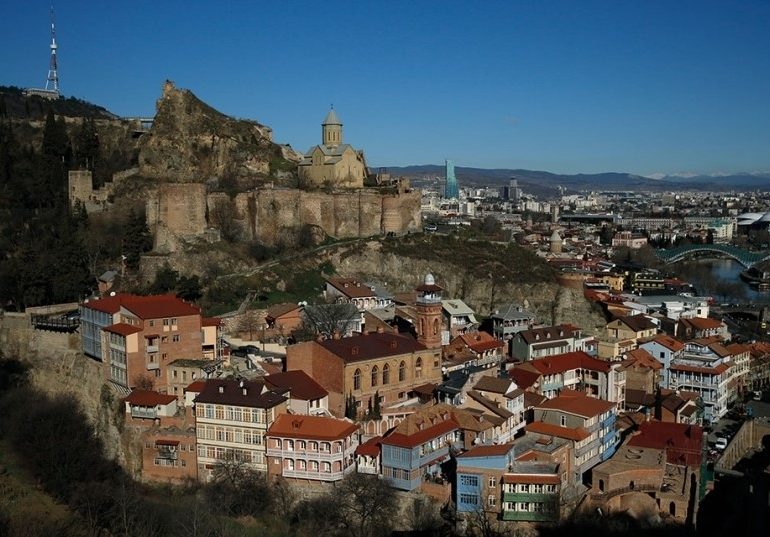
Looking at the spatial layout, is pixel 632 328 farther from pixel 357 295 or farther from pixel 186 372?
pixel 186 372

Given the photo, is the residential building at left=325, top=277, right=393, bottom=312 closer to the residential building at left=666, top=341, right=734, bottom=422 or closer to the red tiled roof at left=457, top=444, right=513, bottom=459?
the residential building at left=666, top=341, right=734, bottom=422

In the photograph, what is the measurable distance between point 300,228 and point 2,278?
597 inches

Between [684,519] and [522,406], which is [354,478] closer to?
[522,406]

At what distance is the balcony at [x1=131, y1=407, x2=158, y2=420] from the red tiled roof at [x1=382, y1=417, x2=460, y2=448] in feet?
26.3

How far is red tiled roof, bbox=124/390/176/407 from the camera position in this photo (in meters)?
27.4

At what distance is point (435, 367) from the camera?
105ft

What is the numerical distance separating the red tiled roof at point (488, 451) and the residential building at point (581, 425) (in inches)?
110

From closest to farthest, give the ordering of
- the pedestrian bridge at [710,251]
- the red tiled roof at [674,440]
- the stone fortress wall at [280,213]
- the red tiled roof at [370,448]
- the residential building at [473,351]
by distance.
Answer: the red tiled roof at [370,448] → the red tiled roof at [674,440] → the residential building at [473,351] → the stone fortress wall at [280,213] → the pedestrian bridge at [710,251]

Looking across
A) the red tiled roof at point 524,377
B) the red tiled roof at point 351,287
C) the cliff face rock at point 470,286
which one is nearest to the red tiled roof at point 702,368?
the cliff face rock at point 470,286

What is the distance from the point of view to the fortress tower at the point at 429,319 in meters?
32.1

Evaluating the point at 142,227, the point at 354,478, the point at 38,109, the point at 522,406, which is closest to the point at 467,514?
the point at 354,478

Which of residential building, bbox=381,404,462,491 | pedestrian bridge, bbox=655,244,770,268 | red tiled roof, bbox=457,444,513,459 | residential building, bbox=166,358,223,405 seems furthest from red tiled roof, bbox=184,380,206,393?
pedestrian bridge, bbox=655,244,770,268

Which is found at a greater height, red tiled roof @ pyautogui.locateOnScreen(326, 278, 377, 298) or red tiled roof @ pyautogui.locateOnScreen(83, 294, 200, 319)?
red tiled roof @ pyautogui.locateOnScreen(83, 294, 200, 319)

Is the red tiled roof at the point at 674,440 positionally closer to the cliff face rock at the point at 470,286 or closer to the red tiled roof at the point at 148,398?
the red tiled roof at the point at 148,398
